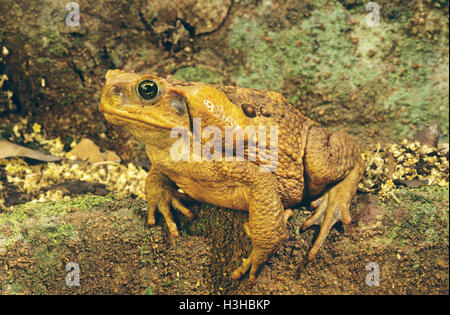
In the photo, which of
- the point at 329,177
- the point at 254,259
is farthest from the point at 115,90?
the point at 329,177

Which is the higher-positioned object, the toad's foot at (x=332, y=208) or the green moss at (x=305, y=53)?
the green moss at (x=305, y=53)

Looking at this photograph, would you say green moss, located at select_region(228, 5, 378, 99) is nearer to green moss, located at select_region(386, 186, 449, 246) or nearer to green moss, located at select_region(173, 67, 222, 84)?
green moss, located at select_region(173, 67, 222, 84)

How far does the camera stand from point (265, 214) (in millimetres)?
2068

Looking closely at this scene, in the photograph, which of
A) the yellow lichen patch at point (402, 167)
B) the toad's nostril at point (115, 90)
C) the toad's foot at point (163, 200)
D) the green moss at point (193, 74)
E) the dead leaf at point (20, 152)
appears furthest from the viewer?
the green moss at point (193, 74)

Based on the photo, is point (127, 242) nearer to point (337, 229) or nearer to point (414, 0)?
point (337, 229)

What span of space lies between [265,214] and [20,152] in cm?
199

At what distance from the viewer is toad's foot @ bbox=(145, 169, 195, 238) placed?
241cm

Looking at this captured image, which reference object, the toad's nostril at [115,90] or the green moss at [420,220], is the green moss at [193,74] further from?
the green moss at [420,220]

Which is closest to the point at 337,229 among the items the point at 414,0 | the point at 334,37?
the point at 334,37

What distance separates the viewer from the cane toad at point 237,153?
195 cm

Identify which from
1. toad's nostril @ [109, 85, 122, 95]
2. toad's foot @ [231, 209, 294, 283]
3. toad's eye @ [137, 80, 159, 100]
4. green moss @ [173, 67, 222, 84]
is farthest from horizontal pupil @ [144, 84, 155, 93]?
green moss @ [173, 67, 222, 84]

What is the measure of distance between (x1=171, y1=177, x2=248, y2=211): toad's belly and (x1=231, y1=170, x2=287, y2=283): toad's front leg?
0.25 feet

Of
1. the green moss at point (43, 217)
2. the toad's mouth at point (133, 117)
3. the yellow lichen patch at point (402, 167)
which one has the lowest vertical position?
the green moss at point (43, 217)

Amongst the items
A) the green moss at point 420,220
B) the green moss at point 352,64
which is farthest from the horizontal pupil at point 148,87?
the green moss at point 420,220
